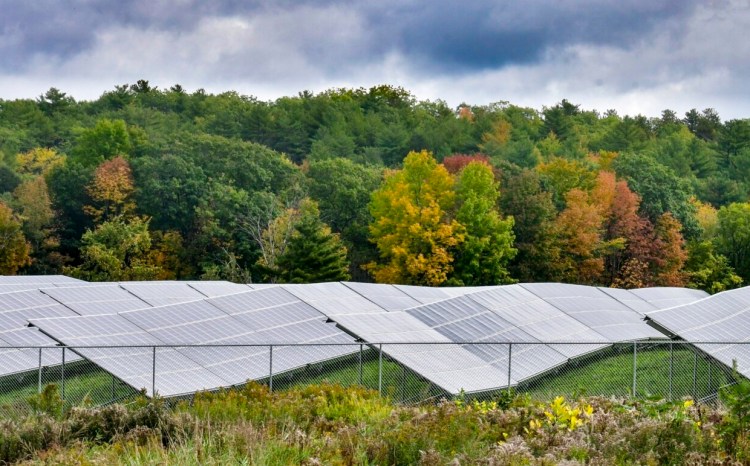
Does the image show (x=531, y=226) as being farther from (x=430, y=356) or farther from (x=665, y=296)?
(x=430, y=356)

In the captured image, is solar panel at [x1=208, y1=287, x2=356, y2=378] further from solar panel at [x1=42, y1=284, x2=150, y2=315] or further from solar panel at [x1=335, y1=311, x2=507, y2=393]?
solar panel at [x1=42, y1=284, x2=150, y2=315]

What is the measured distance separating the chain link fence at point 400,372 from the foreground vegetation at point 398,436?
6513 millimetres

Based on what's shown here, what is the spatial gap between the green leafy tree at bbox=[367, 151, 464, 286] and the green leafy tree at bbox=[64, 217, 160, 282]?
14.3m

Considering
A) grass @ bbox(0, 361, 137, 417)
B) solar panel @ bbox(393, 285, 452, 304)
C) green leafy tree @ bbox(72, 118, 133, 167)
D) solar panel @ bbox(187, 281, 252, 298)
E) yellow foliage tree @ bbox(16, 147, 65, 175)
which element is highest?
green leafy tree @ bbox(72, 118, 133, 167)

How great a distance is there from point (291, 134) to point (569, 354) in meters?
105

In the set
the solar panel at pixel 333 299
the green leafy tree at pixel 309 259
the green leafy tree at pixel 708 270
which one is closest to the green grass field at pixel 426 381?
the solar panel at pixel 333 299

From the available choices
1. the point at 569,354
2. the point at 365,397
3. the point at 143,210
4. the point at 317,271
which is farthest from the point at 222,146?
the point at 365,397

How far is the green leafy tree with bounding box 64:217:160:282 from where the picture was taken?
72375 mm

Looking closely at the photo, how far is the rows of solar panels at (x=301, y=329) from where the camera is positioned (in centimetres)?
2295

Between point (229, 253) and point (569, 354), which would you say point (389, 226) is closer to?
point (229, 253)

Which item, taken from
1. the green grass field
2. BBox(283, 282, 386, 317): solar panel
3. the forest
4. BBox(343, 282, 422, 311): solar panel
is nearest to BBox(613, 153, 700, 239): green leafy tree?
the forest

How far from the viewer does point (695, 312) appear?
27.9 m

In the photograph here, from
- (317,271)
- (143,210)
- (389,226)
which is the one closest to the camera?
(317,271)

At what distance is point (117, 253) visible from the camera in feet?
246
